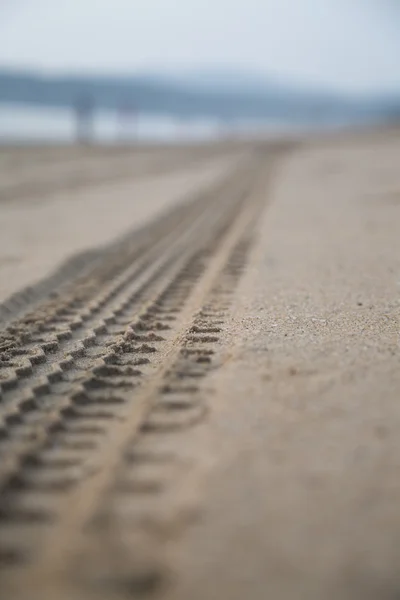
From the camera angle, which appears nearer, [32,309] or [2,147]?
[32,309]

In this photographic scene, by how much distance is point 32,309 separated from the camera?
5066 millimetres

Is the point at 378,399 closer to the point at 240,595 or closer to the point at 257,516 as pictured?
the point at 257,516

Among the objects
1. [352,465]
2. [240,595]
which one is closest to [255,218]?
[352,465]

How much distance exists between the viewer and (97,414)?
9.89ft

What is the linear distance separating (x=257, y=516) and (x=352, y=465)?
461mm

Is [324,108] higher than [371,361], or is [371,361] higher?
[324,108]

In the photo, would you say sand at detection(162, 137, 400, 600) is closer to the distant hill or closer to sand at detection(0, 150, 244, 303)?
sand at detection(0, 150, 244, 303)

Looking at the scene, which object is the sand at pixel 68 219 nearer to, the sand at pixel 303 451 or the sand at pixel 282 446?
the sand at pixel 282 446

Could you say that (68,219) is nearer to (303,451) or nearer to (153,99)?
(303,451)

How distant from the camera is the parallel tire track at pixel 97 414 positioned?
2.01m

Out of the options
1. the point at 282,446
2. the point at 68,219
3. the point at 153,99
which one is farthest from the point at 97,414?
the point at 153,99

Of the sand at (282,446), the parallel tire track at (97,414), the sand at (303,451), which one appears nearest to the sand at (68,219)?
the sand at (282,446)

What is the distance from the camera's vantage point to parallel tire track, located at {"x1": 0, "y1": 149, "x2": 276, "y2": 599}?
6.61 feet

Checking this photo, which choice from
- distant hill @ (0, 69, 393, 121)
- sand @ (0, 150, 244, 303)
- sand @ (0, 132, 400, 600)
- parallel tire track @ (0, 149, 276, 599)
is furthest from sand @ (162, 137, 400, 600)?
distant hill @ (0, 69, 393, 121)
